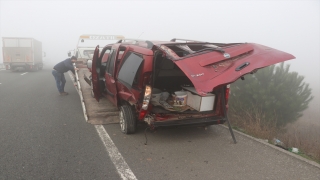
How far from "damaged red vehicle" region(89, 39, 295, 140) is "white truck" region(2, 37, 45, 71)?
1767cm

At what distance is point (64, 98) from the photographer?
885 cm

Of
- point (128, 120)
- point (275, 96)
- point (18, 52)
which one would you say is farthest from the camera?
point (18, 52)

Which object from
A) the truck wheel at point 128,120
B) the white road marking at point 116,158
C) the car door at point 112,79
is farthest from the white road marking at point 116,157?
the car door at point 112,79

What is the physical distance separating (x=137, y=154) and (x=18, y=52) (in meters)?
20.3

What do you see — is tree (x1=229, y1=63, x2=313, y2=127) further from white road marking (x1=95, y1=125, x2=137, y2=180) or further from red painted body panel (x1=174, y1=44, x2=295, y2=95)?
white road marking (x1=95, y1=125, x2=137, y2=180)

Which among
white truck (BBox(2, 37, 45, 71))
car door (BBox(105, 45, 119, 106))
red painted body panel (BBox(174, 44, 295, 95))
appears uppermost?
red painted body panel (BBox(174, 44, 295, 95))

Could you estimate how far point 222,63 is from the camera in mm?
3910

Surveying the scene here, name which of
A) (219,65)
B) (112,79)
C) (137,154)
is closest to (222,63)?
(219,65)

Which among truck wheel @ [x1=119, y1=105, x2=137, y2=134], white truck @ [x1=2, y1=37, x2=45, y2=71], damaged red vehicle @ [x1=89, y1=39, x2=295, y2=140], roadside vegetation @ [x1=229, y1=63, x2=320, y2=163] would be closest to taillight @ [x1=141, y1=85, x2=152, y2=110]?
damaged red vehicle @ [x1=89, y1=39, x2=295, y2=140]

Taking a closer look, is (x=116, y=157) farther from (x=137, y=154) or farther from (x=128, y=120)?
(x=128, y=120)

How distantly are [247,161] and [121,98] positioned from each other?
2.73 metres

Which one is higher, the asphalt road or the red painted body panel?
the red painted body panel

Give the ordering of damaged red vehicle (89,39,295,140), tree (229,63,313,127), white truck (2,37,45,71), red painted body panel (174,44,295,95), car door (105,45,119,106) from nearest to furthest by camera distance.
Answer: red painted body panel (174,44,295,95) < damaged red vehicle (89,39,295,140) < car door (105,45,119,106) < tree (229,63,313,127) < white truck (2,37,45,71)

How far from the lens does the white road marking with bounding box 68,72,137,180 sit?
11.4 feet
